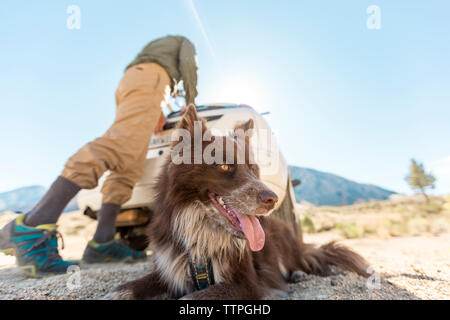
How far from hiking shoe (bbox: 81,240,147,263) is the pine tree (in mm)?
22640

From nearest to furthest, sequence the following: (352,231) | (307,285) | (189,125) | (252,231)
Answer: (252,231) → (189,125) → (307,285) → (352,231)

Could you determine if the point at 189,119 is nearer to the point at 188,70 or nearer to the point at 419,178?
the point at 188,70

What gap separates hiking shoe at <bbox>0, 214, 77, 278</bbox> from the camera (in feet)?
7.52

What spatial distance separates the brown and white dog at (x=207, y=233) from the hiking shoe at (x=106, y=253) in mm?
1397

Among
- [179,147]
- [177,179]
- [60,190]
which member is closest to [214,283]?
[177,179]

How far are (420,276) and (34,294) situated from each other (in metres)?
3.52

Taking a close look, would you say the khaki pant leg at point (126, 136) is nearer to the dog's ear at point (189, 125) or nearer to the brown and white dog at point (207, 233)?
the brown and white dog at point (207, 233)

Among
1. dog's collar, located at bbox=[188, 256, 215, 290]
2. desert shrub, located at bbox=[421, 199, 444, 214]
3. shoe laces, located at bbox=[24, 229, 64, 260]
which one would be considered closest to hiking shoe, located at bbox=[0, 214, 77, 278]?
shoe laces, located at bbox=[24, 229, 64, 260]

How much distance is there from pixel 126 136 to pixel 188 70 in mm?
1689

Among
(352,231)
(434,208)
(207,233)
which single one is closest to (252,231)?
(207,233)

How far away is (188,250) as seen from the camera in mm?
2295

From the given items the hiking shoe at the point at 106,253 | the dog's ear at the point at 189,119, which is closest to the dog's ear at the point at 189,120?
the dog's ear at the point at 189,119

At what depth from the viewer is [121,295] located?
2.11 metres
